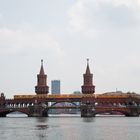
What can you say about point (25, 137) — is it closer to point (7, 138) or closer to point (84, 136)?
point (7, 138)

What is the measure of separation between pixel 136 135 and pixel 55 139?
14494 mm

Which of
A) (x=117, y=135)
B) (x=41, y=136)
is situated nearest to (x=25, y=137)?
(x=41, y=136)

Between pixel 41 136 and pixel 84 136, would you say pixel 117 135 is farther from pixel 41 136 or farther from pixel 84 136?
pixel 41 136

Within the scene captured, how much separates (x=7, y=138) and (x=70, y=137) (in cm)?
985

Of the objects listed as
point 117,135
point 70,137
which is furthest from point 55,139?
point 117,135

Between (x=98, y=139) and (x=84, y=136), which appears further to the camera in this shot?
(x=84, y=136)

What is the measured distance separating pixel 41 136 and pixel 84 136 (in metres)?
6.83

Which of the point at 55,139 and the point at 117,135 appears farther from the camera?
the point at 117,135

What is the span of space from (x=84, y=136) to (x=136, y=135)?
8.50 metres

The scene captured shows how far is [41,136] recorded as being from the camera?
89.2 metres

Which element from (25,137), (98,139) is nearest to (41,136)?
(25,137)

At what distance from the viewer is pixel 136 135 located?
3595 inches

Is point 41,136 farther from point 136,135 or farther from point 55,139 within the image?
point 136,135

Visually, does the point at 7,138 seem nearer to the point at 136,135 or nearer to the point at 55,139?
the point at 55,139
